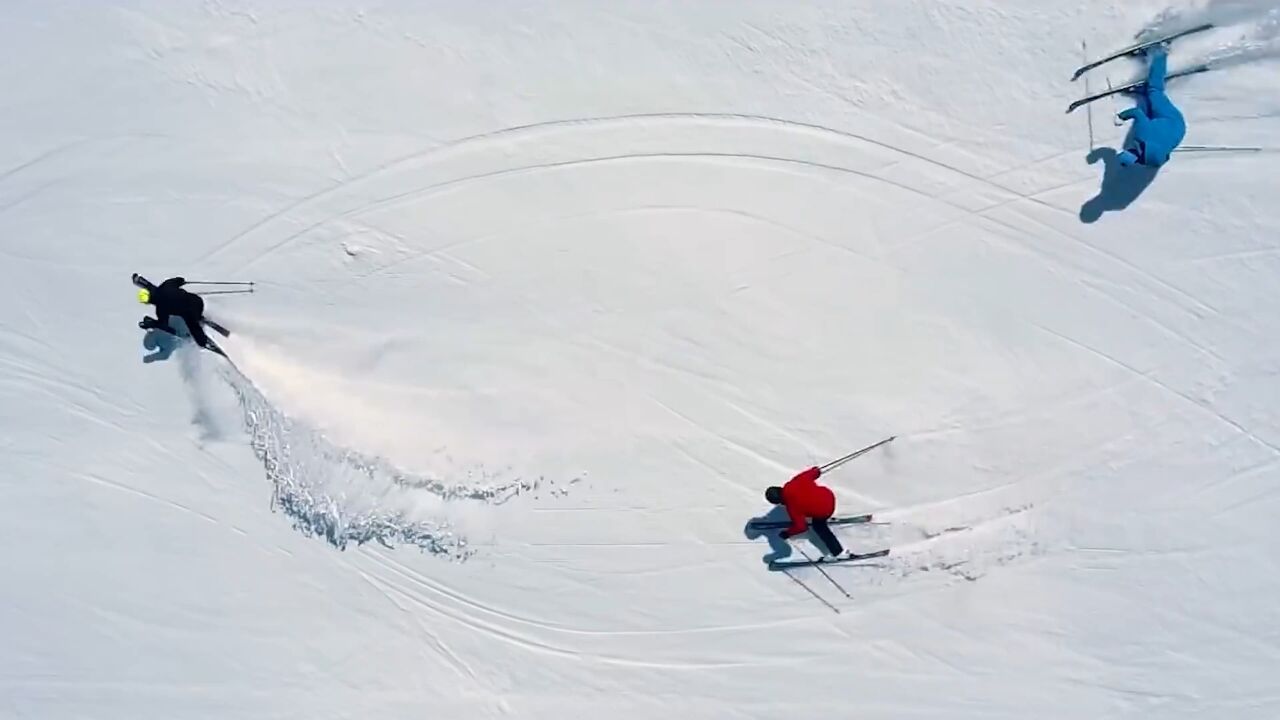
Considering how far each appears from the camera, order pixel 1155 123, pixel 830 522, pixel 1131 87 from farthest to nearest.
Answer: pixel 830 522 < pixel 1131 87 < pixel 1155 123

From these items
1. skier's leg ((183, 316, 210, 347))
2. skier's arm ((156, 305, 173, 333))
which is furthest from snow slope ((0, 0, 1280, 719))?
skier's arm ((156, 305, 173, 333))

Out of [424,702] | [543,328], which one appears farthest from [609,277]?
[424,702]

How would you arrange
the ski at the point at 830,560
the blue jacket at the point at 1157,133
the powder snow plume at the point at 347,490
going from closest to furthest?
the blue jacket at the point at 1157,133, the ski at the point at 830,560, the powder snow plume at the point at 347,490

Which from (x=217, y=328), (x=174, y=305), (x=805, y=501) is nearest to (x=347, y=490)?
(x=217, y=328)

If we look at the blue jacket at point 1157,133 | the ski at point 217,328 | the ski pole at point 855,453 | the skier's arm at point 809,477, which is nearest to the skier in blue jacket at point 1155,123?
the blue jacket at point 1157,133

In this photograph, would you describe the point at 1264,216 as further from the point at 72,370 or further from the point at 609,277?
the point at 72,370

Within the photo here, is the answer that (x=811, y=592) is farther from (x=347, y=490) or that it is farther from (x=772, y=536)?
(x=347, y=490)

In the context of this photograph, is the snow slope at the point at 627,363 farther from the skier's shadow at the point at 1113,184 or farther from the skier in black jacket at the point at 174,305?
the skier in black jacket at the point at 174,305

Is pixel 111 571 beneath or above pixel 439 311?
beneath
